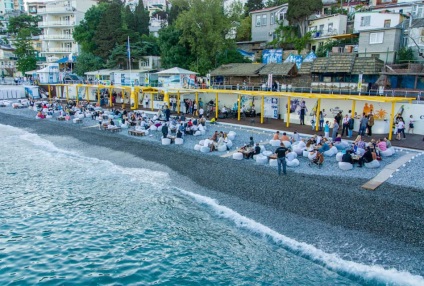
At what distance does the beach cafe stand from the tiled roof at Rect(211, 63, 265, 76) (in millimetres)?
4066

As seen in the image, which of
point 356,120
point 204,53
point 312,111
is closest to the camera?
point 356,120

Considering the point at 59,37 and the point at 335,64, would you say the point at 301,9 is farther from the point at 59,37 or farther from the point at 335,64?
the point at 59,37

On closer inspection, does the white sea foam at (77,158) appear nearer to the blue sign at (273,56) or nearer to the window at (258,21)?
the blue sign at (273,56)

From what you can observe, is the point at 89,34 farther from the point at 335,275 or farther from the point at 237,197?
the point at 335,275

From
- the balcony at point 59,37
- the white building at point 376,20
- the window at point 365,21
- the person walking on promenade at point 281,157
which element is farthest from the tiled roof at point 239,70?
the balcony at point 59,37

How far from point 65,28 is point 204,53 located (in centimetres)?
3943

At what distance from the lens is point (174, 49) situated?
4684 cm

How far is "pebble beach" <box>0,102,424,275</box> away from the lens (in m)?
12.1

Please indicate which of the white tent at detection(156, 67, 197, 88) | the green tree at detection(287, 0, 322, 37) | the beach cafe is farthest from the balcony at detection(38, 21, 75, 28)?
the green tree at detection(287, 0, 322, 37)

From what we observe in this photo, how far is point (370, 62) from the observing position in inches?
1212

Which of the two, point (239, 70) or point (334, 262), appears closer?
point (334, 262)

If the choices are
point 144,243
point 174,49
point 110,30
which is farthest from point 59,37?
point 144,243

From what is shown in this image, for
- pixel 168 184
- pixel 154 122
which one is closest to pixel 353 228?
pixel 168 184

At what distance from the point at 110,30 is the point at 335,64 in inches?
1480
